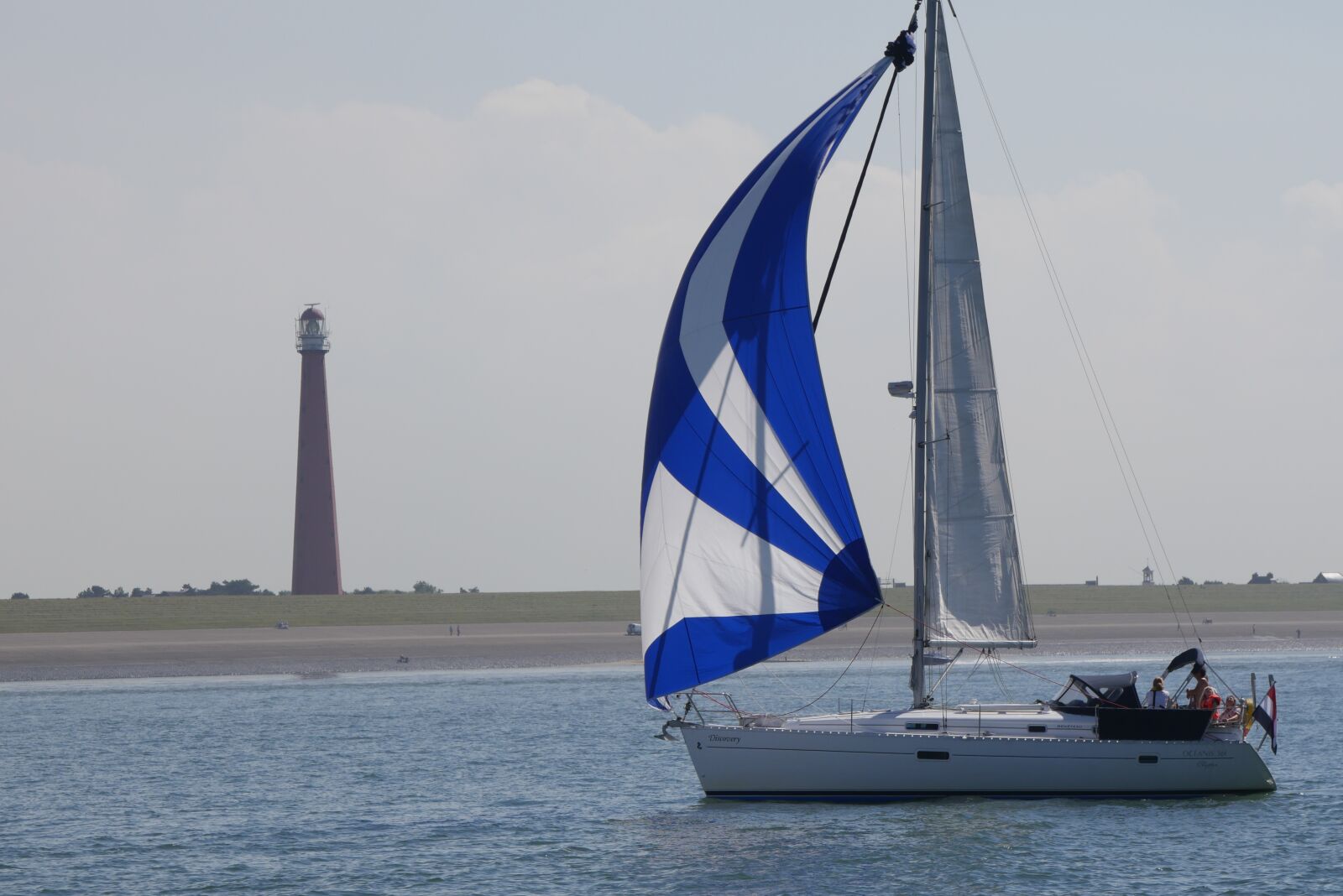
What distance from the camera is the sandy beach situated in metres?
69.1

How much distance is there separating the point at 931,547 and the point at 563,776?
36.3 feet

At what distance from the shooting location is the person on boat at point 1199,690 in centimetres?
2792

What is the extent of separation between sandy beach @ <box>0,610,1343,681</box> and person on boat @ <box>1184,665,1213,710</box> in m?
44.0

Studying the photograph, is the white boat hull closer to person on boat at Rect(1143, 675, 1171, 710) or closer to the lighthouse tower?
person on boat at Rect(1143, 675, 1171, 710)

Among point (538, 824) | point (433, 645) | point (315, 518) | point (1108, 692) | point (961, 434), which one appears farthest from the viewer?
point (315, 518)

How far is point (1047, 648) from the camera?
74562 mm

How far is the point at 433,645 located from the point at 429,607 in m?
22.8

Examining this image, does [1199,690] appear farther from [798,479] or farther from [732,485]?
[732,485]

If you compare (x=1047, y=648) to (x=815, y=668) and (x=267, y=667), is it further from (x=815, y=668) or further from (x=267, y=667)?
(x=267, y=667)

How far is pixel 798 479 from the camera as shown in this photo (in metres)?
28.0

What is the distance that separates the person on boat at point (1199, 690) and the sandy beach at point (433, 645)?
44.0m

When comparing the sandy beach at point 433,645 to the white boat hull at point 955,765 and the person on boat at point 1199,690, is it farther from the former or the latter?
the person on boat at point 1199,690

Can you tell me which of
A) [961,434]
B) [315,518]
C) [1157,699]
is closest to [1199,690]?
[1157,699]

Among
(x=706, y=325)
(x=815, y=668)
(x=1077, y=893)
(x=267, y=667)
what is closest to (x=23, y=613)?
(x=267, y=667)
